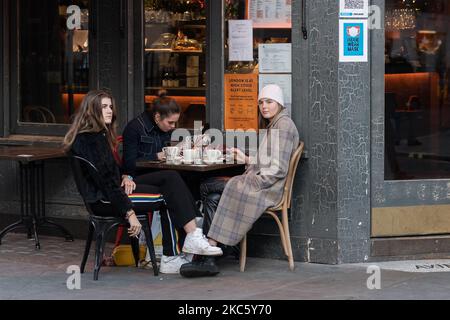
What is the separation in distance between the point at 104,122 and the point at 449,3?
10.4 feet

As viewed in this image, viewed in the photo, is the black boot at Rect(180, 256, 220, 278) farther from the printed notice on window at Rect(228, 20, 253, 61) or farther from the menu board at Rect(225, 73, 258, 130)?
the printed notice on window at Rect(228, 20, 253, 61)

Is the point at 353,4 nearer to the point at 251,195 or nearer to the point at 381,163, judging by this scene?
the point at 381,163

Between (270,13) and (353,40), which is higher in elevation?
(270,13)

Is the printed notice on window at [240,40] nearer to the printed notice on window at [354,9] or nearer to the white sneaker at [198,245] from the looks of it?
the printed notice on window at [354,9]

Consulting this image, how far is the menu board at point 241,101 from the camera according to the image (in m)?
8.59

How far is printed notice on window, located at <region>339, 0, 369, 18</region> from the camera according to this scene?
8.01 m

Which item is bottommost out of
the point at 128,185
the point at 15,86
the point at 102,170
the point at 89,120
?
the point at 128,185

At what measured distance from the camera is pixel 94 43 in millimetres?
9336

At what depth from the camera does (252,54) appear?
8578 millimetres

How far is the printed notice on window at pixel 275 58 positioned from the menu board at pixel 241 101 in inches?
6.5

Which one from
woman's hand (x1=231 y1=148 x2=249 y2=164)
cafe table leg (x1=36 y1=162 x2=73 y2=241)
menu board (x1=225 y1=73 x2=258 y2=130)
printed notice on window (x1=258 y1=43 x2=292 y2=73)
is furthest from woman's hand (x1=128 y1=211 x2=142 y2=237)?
cafe table leg (x1=36 y1=162 x2=73 y2=241)

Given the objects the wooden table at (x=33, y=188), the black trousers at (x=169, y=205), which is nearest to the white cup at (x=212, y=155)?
the black trousers at (x=169, y=205)

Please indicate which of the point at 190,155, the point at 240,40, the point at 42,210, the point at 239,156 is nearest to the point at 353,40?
the point at 240,40

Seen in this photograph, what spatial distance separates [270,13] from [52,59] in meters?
2.55
